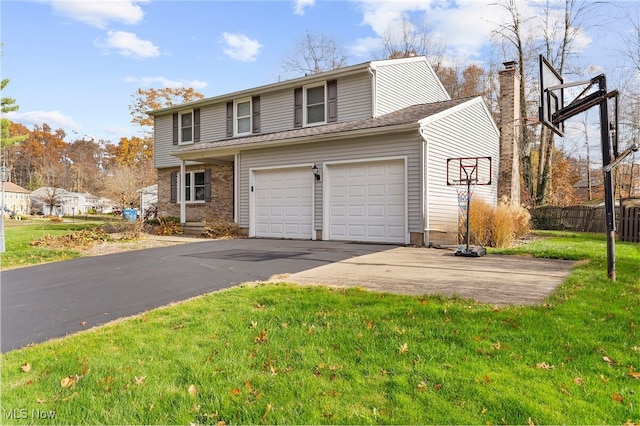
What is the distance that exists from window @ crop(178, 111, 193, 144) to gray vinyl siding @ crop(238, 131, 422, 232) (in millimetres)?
5782

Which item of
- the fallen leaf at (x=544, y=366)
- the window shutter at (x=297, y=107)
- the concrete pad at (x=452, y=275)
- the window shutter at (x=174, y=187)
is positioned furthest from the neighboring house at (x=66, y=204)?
the fallen leaf at (x=544, y=366)

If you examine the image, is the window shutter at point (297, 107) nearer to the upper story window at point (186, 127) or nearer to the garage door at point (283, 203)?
the garage door at point (283, 203)

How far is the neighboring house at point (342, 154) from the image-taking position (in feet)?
35.7

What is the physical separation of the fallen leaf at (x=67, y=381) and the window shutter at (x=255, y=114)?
537 inches

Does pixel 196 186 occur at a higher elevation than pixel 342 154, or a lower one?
lower

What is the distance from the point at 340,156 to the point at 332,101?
3000 millimetres

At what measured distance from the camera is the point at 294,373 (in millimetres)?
2975

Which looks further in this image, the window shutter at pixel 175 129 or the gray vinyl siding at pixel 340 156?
the window shutter at pixel 175 129

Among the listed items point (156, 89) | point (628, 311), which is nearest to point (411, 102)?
point (628, 311)

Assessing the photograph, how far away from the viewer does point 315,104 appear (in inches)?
566

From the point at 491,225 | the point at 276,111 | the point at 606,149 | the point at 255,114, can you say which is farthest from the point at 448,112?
the point at 255,114

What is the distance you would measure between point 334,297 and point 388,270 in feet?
7.12

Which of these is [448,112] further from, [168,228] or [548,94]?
[168,228]

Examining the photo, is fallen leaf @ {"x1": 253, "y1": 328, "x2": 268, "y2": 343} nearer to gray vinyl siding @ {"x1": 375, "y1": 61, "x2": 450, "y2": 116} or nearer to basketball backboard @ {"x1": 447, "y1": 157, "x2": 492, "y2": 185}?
basketball backboard @ {"x1": 447, "y1": 157, "x2": 492, "y2": 185}
